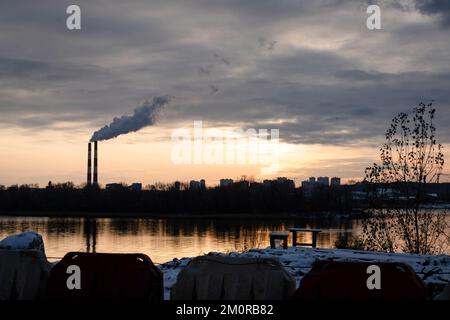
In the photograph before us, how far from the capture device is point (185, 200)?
419 feet

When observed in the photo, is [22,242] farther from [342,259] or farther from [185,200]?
[185,200]

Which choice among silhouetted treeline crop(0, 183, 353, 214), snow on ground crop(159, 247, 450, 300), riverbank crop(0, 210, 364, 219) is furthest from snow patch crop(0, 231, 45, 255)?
silhouetted treeline crop(0, 183, 353, 214)

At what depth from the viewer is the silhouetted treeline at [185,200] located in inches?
4850

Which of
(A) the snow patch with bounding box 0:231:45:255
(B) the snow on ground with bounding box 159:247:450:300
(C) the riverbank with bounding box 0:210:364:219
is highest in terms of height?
(A) the snow patch with bounding box 0:231:45:255

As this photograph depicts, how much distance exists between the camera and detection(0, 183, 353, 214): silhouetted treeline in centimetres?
12319

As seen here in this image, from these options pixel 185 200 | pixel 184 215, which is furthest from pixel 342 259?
pixel 185 200

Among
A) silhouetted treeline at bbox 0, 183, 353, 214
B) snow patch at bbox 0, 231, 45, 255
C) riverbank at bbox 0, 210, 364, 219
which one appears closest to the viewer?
snow patch at bbox 0, 231, 45, 255

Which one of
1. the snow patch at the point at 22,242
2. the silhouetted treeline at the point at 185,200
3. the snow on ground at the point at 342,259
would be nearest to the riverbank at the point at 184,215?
the silhouetted treeline at the point at 185,200

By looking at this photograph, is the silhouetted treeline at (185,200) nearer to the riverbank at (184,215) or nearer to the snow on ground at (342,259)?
the riverbank at (184,215)

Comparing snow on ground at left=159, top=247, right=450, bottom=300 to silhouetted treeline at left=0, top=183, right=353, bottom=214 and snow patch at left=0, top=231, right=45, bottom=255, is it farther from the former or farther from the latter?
silhouetted treeline at left=0, top=183, right=353, bottom=214
